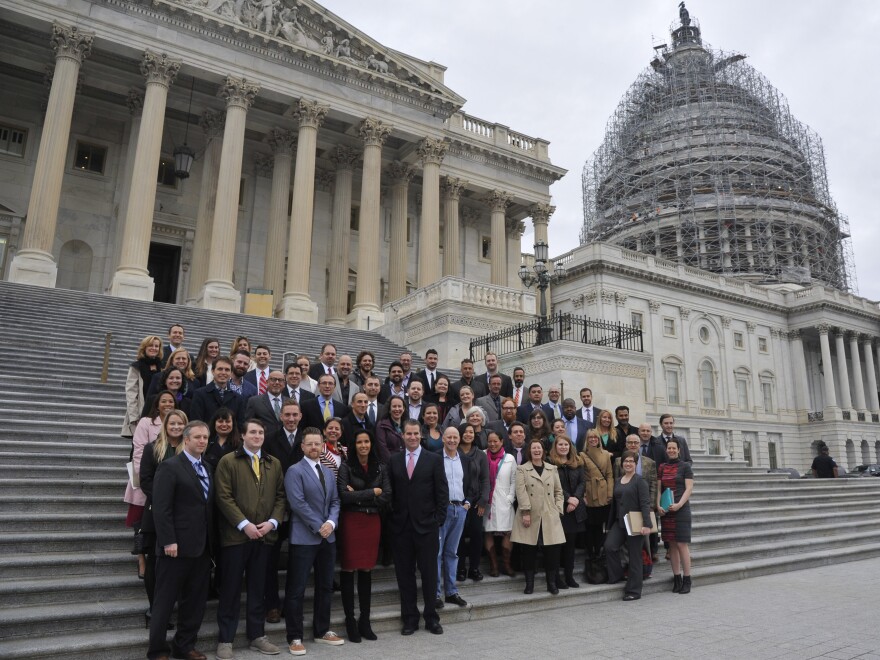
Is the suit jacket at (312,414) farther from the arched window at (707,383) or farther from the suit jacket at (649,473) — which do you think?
the arched window at (707,383)

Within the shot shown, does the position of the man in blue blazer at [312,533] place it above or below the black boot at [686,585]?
above

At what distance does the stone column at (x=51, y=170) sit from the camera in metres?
21.5

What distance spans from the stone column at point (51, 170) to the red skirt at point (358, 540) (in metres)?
19.4

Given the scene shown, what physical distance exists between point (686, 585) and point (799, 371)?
53111 mm

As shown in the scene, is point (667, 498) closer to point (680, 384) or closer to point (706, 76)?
point (680, 384)

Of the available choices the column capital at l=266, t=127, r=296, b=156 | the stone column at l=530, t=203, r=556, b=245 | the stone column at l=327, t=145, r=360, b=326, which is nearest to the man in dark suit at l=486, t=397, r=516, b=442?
the stone column at l=327, t=145, r=360, b=326

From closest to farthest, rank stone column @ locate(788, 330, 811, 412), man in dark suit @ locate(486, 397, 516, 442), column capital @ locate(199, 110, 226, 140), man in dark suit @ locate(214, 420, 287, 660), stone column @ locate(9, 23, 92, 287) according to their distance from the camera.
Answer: man in dark suit @ locate(214, 420, 287, 660) → man in dark suit @ locate(486, 397, 516, 442) → stone column @ locate(9, 23, 92, 287) → column capital @ locate(199, 110, 226, 140) → stone column @ locate(788, 330, 811, 412)

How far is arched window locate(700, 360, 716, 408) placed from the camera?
160 feet

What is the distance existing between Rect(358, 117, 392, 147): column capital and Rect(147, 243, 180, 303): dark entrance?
10.1m

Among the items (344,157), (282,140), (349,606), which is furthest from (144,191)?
(349,606)

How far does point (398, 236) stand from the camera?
32656mm

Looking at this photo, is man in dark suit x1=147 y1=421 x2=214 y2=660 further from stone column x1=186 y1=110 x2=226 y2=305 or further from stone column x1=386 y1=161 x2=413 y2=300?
stone column x1=386 y1=161 x2=413 y2=300

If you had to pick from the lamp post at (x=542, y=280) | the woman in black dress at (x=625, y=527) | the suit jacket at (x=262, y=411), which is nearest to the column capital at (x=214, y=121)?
the lamp post at (x=542, y=280)

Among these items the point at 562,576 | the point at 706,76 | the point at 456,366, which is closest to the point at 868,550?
the point at 562,576
